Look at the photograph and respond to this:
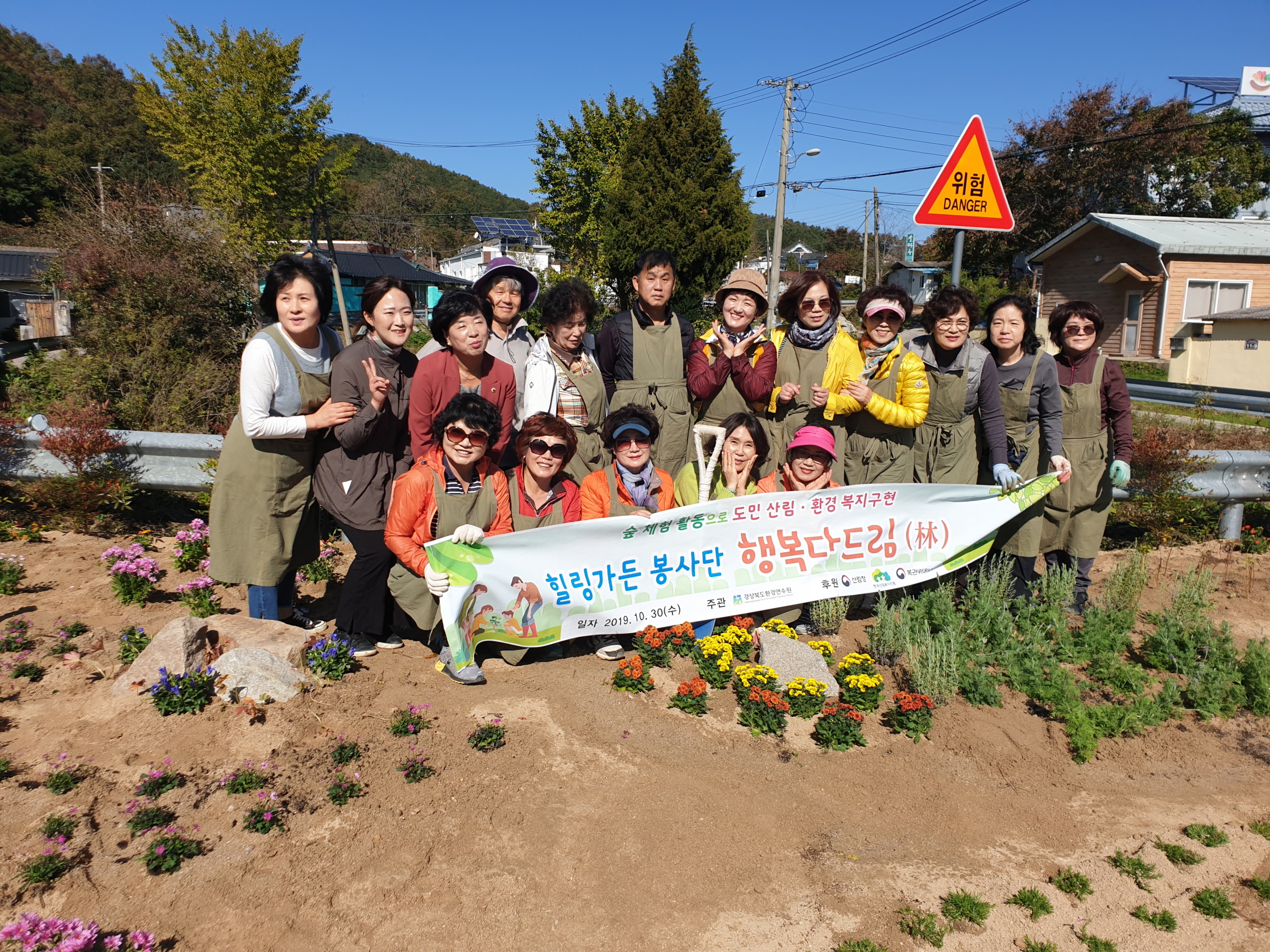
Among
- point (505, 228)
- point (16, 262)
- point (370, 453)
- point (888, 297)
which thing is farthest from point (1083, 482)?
point (505, 228)

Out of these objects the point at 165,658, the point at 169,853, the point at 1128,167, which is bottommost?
the point at 169,853

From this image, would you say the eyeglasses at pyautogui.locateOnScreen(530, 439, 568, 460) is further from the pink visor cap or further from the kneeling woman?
the pink visor cap

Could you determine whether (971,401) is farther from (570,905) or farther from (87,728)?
(87,728)

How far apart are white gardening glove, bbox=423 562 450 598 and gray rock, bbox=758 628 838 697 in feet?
5.79

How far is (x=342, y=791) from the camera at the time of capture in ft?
10.4

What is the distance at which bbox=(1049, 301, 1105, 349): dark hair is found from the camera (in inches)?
189

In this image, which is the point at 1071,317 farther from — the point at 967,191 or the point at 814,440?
the point at 814,440

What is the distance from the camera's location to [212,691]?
365 centimetres

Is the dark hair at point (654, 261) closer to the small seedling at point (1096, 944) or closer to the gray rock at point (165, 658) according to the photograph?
the gray rock at point (165, 658)

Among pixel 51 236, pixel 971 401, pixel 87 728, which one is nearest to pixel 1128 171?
pixel 971 401

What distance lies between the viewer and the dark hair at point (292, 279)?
3971mm

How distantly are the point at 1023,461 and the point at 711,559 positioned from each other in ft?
7.44

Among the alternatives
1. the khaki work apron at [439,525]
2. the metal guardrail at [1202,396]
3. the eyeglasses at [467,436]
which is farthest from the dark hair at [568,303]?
the metal guardrail at [1202,396]

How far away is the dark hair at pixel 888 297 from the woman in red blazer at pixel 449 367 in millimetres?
2350
